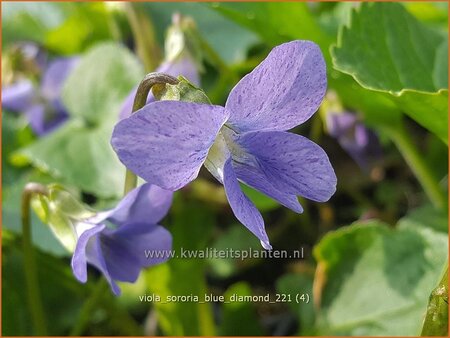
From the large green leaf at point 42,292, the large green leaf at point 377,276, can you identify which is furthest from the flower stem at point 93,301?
the large green leaf at point 377,276

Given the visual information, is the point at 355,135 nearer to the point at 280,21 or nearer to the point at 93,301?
the point at 280,21

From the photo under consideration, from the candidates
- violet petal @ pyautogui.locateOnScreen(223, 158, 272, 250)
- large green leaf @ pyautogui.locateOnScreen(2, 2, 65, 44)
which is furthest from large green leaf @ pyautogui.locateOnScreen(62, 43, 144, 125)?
violet petal @ pyautogui.locateOnScreen(223, 158, 272, 250)

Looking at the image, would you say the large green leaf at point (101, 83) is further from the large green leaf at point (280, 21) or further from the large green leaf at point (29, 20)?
the large green leaf at point (29, 20)

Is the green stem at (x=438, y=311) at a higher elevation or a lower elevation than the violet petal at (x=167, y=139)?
lower

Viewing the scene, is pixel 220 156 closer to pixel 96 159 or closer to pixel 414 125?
pixel 96 159

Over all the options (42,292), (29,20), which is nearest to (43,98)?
(29,20)

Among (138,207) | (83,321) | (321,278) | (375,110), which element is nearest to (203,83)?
(375,110)

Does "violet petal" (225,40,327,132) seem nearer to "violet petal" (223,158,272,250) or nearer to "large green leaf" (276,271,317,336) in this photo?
"violet petal" (223,158,272,250)
